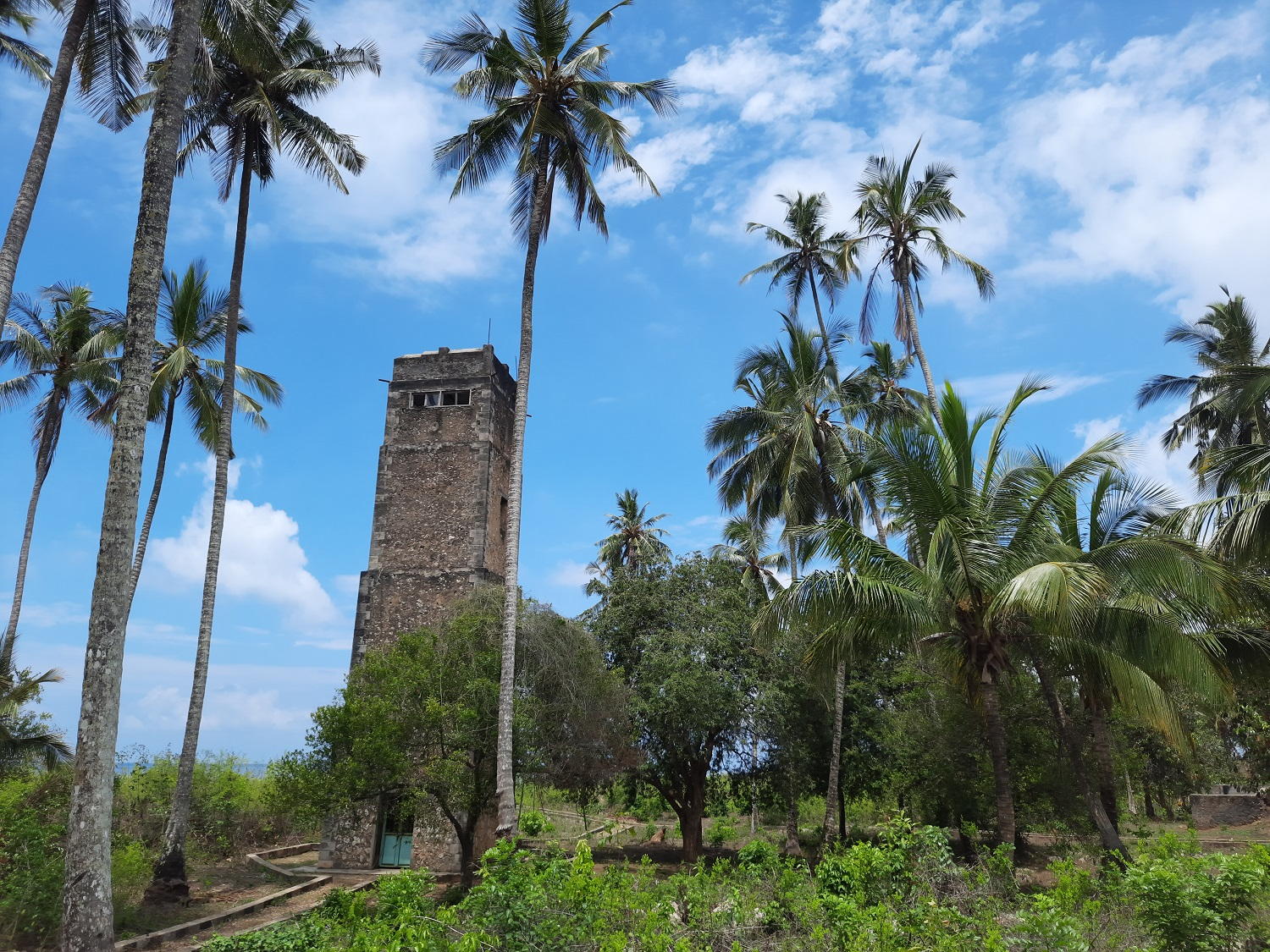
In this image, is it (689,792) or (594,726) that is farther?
(689,792)

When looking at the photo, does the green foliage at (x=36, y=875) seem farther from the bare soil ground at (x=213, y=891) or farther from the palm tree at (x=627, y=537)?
the palm tree at (x=627, y=537)

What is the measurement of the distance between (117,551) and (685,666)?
14.7 meters

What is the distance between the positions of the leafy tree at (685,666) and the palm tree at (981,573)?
9208 millimetres

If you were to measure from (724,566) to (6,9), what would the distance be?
19783mm

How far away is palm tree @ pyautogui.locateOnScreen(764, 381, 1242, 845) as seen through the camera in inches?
443

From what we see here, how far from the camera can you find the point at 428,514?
23875mm

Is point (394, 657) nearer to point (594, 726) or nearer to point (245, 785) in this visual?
point (594, 726)

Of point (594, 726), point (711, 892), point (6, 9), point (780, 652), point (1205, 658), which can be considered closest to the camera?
point (711, 892)

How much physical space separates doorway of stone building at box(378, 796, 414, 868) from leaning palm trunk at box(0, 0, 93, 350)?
15.5 metres

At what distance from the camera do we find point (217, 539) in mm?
17109

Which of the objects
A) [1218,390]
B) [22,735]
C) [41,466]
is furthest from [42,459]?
[1218,390]

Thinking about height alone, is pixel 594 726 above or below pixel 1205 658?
below

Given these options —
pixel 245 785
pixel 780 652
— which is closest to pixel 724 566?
pixel 780 652

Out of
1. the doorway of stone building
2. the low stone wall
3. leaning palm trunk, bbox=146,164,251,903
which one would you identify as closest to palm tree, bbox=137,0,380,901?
leaning palm trunk, bbox=146,164,251,903
